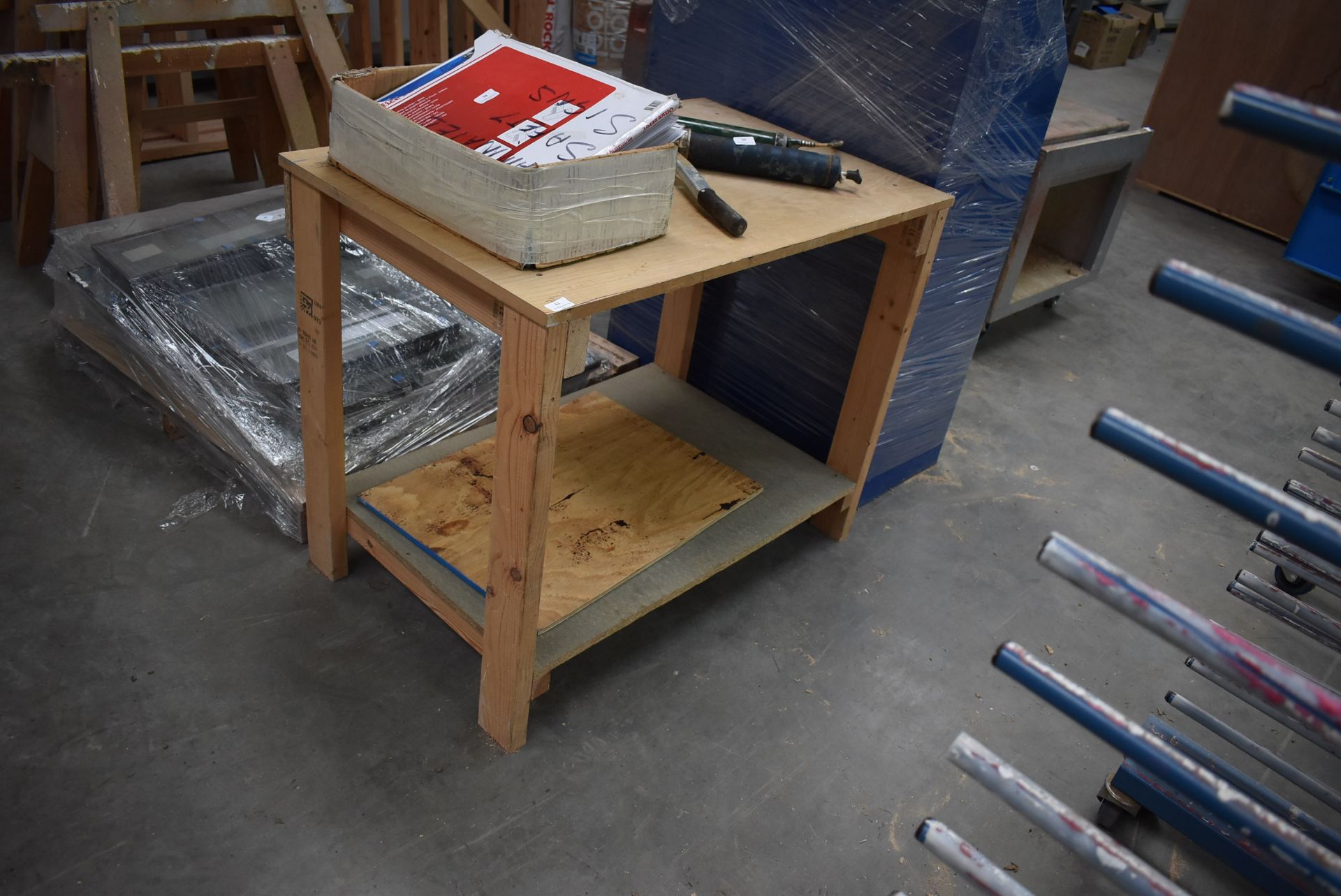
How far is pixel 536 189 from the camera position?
1.19m

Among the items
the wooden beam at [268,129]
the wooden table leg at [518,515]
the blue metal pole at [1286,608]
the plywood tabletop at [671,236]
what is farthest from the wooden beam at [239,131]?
the blue metal pole at [1286,608]

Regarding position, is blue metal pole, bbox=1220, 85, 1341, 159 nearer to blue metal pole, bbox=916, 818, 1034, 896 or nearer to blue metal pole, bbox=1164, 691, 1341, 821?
blue metal pole, bbox=916, 818, 1034, 896

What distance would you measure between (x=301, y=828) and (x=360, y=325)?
114cm

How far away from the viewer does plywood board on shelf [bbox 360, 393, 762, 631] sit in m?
1.70

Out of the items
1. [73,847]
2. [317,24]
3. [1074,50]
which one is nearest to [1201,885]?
[73,847]

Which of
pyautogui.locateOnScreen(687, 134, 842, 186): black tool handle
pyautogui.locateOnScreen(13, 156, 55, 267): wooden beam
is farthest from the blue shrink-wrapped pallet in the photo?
pyautogui.locateOnScreen(13, 156, 55, 267): wooden beam

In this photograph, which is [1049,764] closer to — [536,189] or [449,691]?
[449,691]

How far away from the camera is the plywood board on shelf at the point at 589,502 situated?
5.59ft

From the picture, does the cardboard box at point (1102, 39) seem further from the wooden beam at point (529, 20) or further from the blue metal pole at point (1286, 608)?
the blue metal pole at point (1286, 608)

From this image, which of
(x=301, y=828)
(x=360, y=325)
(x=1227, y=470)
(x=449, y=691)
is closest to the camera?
(x=1227, y=470)

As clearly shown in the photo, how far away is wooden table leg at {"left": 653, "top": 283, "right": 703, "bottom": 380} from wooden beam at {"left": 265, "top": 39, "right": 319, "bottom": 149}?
1.28 m

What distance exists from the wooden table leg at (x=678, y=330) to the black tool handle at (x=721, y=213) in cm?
76

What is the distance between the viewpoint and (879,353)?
2.00m

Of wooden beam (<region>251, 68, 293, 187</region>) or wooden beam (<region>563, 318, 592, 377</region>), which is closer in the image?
wooden beam (<region>563, 318, 592, 377</region>)
